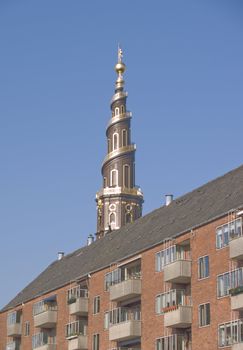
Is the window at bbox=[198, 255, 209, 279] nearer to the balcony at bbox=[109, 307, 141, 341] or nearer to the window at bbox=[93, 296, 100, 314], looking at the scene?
the balcony at bbox=[109, 307, 141, 341]

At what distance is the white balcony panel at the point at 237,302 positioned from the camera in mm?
61853

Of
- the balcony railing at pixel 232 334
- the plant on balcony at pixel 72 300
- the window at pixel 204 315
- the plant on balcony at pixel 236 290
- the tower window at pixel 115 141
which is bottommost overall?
the balcony railing at pixel 232 334

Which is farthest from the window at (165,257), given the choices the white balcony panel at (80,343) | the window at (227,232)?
the white balcony panel at (80,343)

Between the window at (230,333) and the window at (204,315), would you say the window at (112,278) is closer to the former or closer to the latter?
the window at (204,315)

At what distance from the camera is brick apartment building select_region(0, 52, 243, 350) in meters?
66.1

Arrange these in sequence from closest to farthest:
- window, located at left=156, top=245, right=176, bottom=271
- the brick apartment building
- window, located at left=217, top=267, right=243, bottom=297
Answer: window, located at left=217, top=267, right=243, bottom=297 → the brick apartment building → window, located at left=156, top=245, right=176, bottom=271

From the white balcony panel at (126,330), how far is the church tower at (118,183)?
206 ft

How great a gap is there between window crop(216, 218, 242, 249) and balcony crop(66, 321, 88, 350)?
22.5 meters

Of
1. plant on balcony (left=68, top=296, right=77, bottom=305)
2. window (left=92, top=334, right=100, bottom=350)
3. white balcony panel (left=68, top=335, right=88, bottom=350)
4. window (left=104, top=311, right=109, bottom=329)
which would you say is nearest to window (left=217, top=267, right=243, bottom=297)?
window (left=104, top=311, right=109, bottom=329)

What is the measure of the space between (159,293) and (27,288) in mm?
36669

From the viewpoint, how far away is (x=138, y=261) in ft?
259

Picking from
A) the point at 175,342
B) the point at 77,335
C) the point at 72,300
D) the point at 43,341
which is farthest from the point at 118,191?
the point at 175,342

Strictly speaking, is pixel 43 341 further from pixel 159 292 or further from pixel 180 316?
pixel 180 316

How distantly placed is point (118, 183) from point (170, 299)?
71583 mm
